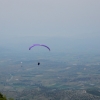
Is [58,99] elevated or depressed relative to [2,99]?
depressed

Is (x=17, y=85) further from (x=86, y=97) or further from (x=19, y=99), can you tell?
(x=86, y=97)

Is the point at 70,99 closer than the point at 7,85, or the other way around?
the point at 70,99

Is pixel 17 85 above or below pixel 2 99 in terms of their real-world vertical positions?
below

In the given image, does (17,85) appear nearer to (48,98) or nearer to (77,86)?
(77,86)

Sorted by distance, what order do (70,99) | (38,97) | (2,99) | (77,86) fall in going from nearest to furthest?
(2,99) < (70,99) < (38,97) < (77,86)

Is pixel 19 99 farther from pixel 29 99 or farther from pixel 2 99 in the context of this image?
pixel 2 99

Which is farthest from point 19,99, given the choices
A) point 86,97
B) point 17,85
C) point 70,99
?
point 17,85

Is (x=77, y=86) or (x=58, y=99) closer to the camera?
(x=58, y=99)

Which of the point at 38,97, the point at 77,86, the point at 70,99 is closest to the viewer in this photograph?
the point at 70,99

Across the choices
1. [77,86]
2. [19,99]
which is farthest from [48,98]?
[77,86]
